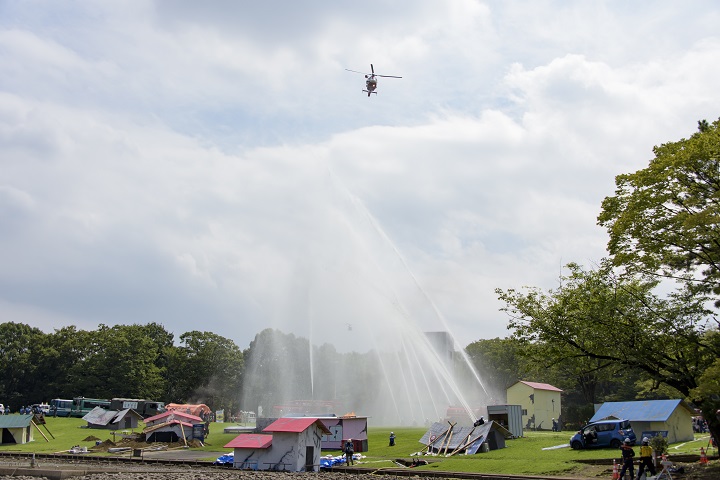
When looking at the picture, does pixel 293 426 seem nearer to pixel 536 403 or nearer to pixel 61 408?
pixel 536 403

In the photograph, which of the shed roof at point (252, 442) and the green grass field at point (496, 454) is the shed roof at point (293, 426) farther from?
the green grass field at point (496, 454)

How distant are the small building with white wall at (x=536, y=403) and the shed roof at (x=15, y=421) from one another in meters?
56.4

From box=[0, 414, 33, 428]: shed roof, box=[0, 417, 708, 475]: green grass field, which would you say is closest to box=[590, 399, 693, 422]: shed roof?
box=[0, 417, 708, 475]: green grass field

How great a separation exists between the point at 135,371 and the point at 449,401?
2770 inches

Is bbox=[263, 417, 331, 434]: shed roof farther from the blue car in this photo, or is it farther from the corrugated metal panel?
the corrugated metal panel

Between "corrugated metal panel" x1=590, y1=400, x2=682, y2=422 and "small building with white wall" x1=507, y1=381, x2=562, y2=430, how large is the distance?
96.4 ft

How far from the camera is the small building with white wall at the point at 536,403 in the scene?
73.6 metres

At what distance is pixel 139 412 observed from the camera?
86812mm

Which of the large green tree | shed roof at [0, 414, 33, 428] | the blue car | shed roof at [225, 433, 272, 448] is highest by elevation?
the large green tree

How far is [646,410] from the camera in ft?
137

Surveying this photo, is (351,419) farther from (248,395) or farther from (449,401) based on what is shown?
(248,395)

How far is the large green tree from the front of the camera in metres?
28.0

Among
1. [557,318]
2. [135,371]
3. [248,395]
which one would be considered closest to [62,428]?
[135,371]

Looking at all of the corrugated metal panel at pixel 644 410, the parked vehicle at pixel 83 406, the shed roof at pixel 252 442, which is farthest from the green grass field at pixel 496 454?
the parked vehicle at pixel 83 406
